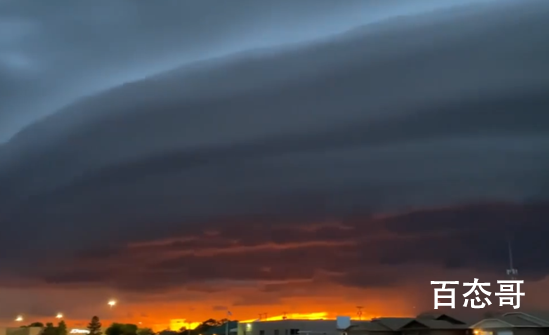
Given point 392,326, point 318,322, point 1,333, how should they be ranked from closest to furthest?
point 392,326
point 318,322
point 1,333

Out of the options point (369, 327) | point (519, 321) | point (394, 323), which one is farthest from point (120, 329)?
point (519, 321)

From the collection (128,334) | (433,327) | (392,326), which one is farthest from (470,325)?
(128,334)

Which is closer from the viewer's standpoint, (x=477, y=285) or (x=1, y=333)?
(x=477, y=285)

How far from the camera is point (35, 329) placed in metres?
172

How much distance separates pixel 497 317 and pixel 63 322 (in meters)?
142

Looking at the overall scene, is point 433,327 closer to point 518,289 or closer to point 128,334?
point 518,289

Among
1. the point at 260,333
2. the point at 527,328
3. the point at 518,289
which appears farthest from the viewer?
the point at 260,333

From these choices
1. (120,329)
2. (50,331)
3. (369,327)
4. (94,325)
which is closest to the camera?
(369,327)

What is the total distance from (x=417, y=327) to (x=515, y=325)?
14.1 metres

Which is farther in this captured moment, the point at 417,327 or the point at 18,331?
the point at 18,331

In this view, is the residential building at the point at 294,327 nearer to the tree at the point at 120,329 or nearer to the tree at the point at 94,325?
the tree at the point at 120,329

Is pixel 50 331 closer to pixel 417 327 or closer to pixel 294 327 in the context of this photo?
pixel 294 327

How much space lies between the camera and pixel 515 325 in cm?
7469

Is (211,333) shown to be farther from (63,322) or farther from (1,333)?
(1,333)
